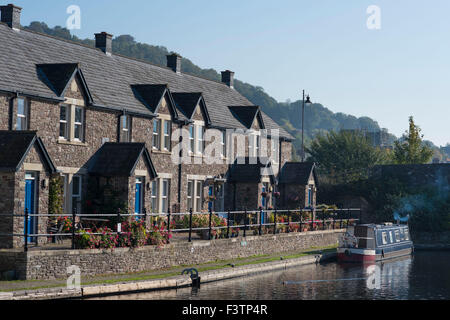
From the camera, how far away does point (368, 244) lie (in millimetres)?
38281

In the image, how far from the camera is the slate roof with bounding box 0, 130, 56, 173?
2352 cm

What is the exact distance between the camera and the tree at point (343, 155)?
75.7m

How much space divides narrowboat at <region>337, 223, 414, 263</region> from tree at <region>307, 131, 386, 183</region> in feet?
111

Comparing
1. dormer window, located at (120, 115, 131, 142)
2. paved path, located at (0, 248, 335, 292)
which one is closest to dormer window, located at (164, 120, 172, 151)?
dormer window, located at (120, 115, 131, 142)

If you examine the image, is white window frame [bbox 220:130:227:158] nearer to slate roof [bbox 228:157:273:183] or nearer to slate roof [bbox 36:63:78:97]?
slate roof [bbox 228:157:273:183]

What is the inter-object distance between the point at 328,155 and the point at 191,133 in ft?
133

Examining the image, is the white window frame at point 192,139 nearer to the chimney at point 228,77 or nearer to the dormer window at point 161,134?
the dormer window at point 161,134

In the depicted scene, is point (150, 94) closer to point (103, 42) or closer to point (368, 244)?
point (103, 42)

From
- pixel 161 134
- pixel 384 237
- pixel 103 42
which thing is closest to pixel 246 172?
pixel 161 134

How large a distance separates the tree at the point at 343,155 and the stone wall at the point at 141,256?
3968 centimetres

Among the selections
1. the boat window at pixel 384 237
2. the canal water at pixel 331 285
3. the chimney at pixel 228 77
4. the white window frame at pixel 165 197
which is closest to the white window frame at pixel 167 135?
the white window frame at pixel 165 197

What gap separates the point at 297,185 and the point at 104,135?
18329 mm
